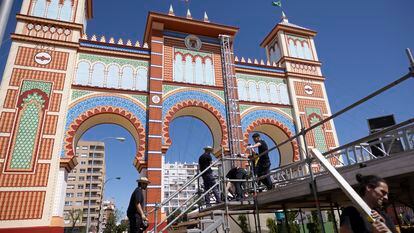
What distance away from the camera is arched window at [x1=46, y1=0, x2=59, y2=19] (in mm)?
13617

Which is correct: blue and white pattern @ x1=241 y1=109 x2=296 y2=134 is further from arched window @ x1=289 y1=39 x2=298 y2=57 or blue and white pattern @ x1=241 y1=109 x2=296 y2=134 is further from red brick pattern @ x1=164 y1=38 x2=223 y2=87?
arched window @ x1=289 y1=39 x2=298 y2=57

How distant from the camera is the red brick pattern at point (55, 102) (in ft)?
39.9

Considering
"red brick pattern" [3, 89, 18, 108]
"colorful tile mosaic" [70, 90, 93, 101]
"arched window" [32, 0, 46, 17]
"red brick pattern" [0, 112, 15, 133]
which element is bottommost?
"red brick pattern" [0, 112, 15, 133]

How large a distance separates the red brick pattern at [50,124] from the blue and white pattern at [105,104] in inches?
20.0

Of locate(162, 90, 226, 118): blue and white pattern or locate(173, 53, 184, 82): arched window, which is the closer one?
locate(162, 90, 226, 118): blue and white pattern

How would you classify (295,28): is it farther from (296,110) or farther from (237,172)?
(237,172)

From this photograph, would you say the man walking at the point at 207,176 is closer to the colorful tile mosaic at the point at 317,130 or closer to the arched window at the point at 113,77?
the arched window at the point at 113,77

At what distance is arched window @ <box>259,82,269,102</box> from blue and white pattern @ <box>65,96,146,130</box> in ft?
22.5

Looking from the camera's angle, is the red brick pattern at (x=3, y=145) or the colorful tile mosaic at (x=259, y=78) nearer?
the red brick pattern at (x=3, y=145)

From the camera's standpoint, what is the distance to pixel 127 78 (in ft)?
46.3

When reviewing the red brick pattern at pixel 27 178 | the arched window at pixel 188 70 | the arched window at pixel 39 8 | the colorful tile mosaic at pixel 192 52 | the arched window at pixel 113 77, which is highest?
the arched window at pixel 39 8

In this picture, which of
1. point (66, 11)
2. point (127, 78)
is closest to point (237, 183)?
point (127, 78)

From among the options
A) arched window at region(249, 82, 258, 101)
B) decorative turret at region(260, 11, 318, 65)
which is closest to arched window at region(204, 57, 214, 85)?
arched window at region(249, 82, 258, 101)

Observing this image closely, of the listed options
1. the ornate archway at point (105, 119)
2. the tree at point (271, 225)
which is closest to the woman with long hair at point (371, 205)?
the ornate archway at point (105, 119)
